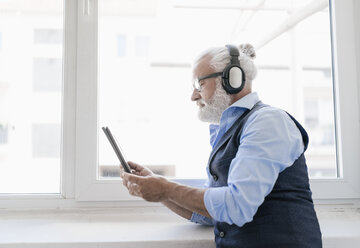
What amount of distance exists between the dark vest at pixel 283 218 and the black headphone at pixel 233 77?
0.45 feet

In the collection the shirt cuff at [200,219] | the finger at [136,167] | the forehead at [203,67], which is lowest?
the shirt cuff at [200,219]

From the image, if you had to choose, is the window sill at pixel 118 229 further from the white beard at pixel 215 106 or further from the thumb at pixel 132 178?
the white beard at pixel 215 106

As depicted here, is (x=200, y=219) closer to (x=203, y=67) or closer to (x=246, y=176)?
(x=246, y=176)

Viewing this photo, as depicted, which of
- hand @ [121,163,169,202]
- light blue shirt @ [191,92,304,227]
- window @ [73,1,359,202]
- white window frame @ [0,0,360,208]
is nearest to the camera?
light blue shirt @ [191,92,304,227]

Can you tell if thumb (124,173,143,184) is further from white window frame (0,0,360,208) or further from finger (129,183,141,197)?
white window frame (0,0,360,208)

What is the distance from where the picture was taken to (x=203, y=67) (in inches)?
45.9

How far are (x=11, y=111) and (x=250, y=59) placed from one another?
1.08m

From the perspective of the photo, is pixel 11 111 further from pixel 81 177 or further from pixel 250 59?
pixel 250 59

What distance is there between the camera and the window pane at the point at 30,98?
59.2 inches

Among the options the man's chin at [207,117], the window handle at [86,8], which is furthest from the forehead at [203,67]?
the window handle at [86,8]

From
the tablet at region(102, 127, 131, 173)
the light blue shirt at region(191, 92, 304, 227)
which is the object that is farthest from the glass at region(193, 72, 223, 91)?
the tablet at region(102, 127, 131, 173)

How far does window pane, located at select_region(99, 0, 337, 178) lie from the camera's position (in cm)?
156

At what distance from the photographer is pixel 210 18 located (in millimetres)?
1636

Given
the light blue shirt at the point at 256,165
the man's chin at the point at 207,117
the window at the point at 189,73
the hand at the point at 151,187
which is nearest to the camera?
the light blue shirt at the point at 256,165
